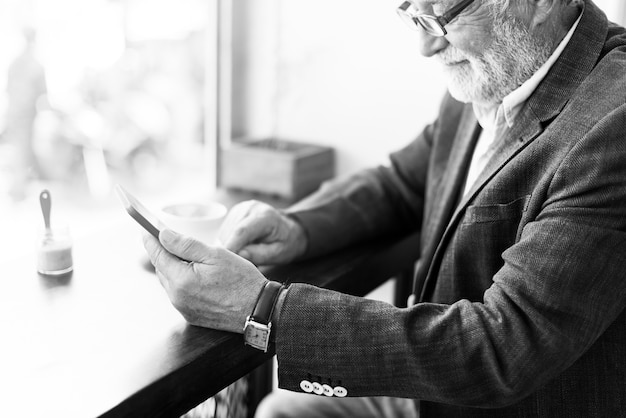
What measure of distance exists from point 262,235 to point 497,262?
436 millimetres

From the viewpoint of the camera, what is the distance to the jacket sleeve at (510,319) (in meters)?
0.97

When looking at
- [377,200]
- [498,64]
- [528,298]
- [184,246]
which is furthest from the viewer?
[377,200]

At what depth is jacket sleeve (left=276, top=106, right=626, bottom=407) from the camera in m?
0.97

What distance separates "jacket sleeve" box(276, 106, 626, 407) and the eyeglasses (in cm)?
29

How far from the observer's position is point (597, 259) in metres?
0.97

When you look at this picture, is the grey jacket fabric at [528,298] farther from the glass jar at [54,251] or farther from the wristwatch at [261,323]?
the glass jar at [54,251]

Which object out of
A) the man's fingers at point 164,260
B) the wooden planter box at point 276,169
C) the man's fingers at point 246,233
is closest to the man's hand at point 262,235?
the man's fingers at point 246,233

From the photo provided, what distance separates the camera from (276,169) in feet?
6.37

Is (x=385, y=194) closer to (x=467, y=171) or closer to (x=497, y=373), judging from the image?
(x=467, y=171)

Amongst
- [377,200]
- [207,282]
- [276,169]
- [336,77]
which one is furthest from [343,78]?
[207,282]

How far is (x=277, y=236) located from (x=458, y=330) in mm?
475

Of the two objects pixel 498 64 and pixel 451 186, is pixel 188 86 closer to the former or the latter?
pixel 451 186

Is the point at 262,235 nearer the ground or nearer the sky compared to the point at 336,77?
nearer the ground

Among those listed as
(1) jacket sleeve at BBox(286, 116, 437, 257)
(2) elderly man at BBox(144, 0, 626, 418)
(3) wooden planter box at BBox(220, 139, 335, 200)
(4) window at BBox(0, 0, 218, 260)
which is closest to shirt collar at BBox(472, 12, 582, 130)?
(2) elderly man at BBox(144, 0, 626, 418)
